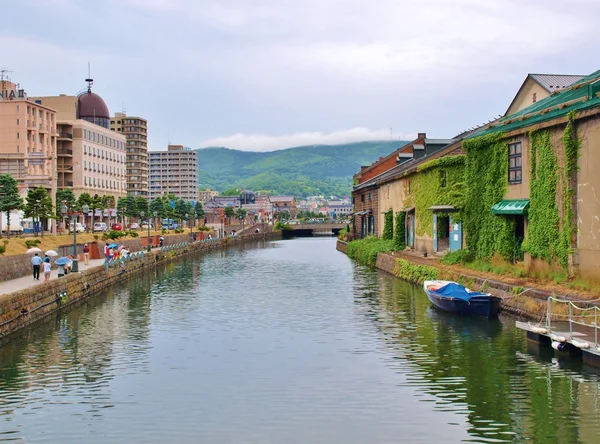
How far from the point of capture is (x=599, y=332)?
25.9 m

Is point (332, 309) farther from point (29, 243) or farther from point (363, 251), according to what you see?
point (363, 251)

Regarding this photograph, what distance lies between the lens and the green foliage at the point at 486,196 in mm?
43406

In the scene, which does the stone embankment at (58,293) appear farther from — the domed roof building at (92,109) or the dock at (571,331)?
the domed roof building at (92,109)

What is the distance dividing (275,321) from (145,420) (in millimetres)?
17602

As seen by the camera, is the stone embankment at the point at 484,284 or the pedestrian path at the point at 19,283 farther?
the pedestrian path at the point at 19,283

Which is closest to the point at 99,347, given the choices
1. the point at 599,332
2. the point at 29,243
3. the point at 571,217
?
the point at 599,332

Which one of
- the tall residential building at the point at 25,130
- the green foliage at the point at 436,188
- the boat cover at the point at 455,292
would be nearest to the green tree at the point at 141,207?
the tall residential building at the point at 25,130

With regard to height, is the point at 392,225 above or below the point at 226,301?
→ above

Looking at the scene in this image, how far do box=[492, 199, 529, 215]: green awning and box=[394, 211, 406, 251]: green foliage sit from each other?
26.2 metres

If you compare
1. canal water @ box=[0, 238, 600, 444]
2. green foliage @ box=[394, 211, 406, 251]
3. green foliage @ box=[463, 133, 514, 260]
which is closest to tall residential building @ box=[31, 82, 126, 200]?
green foliage @ box=[394, 211, 406, 251]

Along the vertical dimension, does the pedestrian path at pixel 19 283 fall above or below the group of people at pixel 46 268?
below

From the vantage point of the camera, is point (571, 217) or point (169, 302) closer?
point (571, 217)

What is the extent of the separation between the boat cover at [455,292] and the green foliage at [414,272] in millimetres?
8403

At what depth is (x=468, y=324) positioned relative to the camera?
114 ft
